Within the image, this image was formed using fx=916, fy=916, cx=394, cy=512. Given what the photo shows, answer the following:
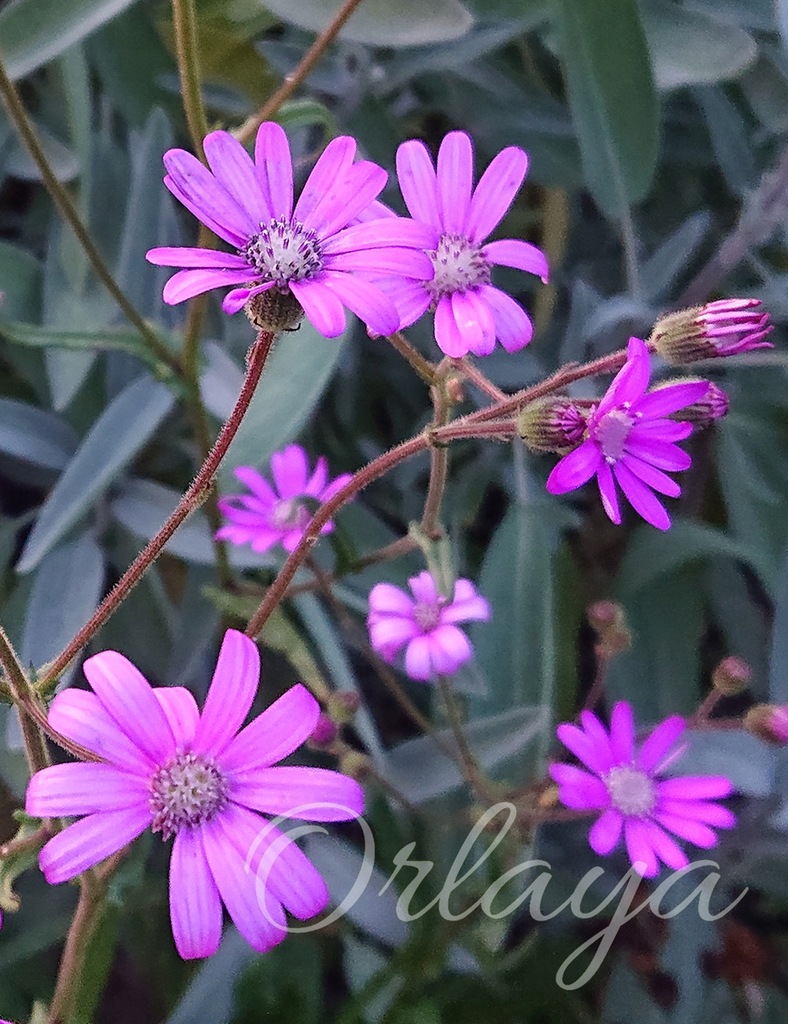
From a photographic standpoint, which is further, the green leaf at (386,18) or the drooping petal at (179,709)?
the green leaf at (386,18)

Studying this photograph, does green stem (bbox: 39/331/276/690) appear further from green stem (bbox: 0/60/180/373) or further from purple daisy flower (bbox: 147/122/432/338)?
green stem (bbox: 0/60/180/373)

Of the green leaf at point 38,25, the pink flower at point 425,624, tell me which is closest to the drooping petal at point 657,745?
the pink flower at point 425,624

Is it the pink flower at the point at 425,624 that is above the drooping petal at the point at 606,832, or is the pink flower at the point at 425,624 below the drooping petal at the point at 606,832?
above

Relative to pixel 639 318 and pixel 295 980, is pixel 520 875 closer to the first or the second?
pixel 295 980

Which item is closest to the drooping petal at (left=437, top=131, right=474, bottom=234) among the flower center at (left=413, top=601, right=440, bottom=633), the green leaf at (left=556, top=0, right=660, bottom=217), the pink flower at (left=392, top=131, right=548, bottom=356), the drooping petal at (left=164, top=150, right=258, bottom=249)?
the pink flower at (left=392, top=131, right=548, bottom=356)

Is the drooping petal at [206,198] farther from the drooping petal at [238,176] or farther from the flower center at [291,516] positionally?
the flower center at [291,516]

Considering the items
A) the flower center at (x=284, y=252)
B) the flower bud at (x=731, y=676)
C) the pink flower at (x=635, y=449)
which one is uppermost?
the flower center at (x=284, y=252)

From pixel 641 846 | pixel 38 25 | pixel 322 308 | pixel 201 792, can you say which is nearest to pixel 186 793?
pixel 201 792

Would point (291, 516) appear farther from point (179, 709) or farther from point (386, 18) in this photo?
point (386, 18)
